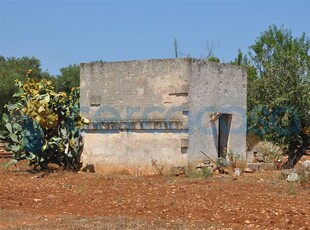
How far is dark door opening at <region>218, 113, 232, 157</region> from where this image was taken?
15.9 m

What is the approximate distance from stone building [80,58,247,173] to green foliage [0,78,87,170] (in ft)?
1.50

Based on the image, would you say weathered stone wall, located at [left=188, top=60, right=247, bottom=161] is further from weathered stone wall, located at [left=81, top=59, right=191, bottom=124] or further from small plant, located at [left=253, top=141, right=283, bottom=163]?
small plant, located at [left=253, top=141, right=283, bottom=163]

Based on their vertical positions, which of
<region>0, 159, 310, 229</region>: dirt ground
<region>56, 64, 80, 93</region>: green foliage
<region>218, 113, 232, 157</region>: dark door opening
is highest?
<region>56, 64, 80, 93</region>: green foliage

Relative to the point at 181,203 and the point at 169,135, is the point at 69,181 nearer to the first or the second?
the point at 169,135

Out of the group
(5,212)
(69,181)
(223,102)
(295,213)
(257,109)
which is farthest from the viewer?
(257,109)

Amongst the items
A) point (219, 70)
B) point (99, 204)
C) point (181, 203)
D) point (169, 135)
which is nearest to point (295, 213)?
point (181, 203)

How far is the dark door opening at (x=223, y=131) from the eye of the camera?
15.9 m

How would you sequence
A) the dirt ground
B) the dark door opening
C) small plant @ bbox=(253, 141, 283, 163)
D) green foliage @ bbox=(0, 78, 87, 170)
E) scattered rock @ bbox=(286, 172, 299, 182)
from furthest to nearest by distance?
small plant @ bbox=(253, 141, 283, 163) → the dark door opening → green foliage @ bbox=(0, 78, 87, 170) → scattered rock @ bbox=(286, 172, 299, 182) → the dirt ground

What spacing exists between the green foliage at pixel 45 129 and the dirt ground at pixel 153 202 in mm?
1442

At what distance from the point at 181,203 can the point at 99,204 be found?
1532 mm

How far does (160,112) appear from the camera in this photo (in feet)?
48.3

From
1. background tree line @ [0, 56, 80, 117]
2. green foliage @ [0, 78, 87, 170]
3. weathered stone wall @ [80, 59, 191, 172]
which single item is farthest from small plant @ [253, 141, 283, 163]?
background tree line @ [0, 56, 80, 117]

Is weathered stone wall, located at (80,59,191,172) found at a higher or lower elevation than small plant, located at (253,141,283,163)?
higher

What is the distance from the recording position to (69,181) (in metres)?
13.5
